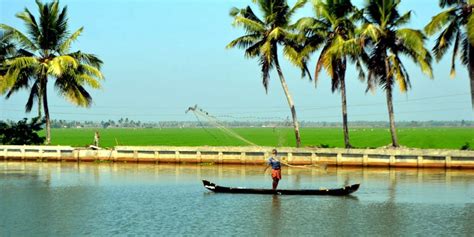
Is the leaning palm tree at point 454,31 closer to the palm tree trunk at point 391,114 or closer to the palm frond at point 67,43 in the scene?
the palm tree trunk at point 391,114

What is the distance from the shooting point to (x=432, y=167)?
→ 43.6m

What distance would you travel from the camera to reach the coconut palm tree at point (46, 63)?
53031 millimetres

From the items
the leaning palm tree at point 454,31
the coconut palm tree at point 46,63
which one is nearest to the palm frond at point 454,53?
the leaning palm tree at point 454,31

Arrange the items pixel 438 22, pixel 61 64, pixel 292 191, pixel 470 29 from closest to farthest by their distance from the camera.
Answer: pixel 292 191
pixel 470 29
pixel 438 22
pixel 61 64

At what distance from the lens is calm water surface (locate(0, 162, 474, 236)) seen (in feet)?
72.0

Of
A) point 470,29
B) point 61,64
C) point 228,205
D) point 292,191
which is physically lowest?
point 228,205

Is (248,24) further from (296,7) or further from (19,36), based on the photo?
(19,36)

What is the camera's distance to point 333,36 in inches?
1919

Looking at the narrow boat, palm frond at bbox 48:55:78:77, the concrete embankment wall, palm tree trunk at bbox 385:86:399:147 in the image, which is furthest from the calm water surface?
palm frond at bbox 48:55:78:77

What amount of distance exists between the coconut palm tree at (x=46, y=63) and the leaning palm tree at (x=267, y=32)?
1395 centimetres

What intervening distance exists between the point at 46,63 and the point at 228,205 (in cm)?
3199

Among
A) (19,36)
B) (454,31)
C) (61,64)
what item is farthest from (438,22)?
(19,36)

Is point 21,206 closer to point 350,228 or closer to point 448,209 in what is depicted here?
point 350,228

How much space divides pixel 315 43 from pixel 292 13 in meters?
3.35
